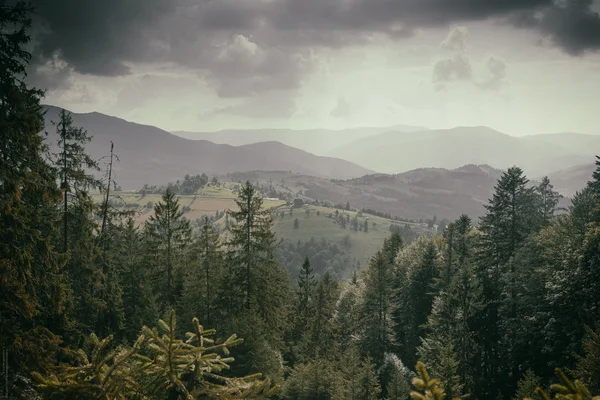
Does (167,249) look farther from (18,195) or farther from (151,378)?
(151,378)

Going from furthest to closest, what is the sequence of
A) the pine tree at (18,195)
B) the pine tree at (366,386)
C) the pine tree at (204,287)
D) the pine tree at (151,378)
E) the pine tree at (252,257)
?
1. the pine tree at (252,257)
2. the pine tree at (204,287)
3. the pine tree at (366,386)
4. the pine tree at (18,195)
5. the pine tree at (151,378)

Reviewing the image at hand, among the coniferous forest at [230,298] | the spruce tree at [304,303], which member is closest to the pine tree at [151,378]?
the coniferous forest at [230,298]

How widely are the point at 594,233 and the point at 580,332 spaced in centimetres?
714

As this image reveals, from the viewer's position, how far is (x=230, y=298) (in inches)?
1372

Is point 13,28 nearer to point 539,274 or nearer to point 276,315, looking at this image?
point 276,315

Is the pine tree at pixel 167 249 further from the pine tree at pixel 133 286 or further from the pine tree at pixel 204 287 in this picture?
the pine tree at pixel 204 287

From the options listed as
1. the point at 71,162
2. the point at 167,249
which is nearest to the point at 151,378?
the point at 71,162

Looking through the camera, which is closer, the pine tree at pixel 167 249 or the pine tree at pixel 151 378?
the pine tree at pixel 151 378

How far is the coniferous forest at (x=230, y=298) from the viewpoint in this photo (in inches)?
556

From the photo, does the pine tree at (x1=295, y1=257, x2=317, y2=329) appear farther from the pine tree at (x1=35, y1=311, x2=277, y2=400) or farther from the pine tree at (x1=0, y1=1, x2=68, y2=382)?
the pine tree at (x1=35, y1=311, x2=277, y2=400)

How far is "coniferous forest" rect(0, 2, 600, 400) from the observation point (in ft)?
46.4

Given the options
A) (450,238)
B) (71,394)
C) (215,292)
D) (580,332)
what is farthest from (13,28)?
(450,238)

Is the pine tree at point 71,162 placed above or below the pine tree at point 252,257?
above

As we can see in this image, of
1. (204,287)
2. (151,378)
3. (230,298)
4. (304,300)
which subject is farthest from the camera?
(304,300)
